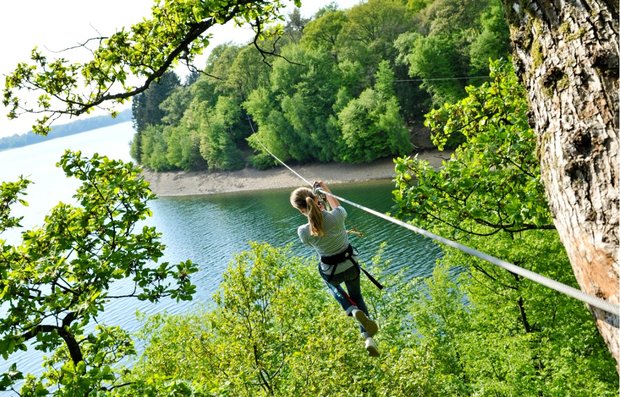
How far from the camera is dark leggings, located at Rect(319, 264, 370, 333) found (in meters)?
6.66

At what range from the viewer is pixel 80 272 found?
6184mm

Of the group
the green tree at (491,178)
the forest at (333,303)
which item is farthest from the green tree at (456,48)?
the green tree at (491,178)

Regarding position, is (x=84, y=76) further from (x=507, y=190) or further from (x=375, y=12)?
(x=375, y=12)

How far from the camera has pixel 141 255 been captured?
21.2 feet

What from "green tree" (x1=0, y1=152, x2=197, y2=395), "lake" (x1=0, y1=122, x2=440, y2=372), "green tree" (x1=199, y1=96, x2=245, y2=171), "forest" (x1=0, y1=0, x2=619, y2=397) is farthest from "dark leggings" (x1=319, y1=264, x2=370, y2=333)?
"green tree" (x1=199, y1=96, x2=245, y2=171)

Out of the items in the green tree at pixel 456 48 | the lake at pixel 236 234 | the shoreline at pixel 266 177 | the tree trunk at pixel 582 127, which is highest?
the green tree at pixel 456 48

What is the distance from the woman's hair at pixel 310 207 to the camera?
6164mm

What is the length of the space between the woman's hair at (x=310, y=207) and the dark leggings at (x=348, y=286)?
0.71m

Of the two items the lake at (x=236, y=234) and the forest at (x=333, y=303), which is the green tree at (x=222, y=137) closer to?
the lake at (x=236, y=234)

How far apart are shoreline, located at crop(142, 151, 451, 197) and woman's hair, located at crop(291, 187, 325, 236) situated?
139ft

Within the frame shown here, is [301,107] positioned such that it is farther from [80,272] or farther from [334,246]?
[80,272]

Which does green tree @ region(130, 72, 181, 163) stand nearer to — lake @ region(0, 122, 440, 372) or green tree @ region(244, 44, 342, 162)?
lake @ region(0, 122, 440, 372)

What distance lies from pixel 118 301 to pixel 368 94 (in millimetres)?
32319

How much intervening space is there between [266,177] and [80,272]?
61173mm
